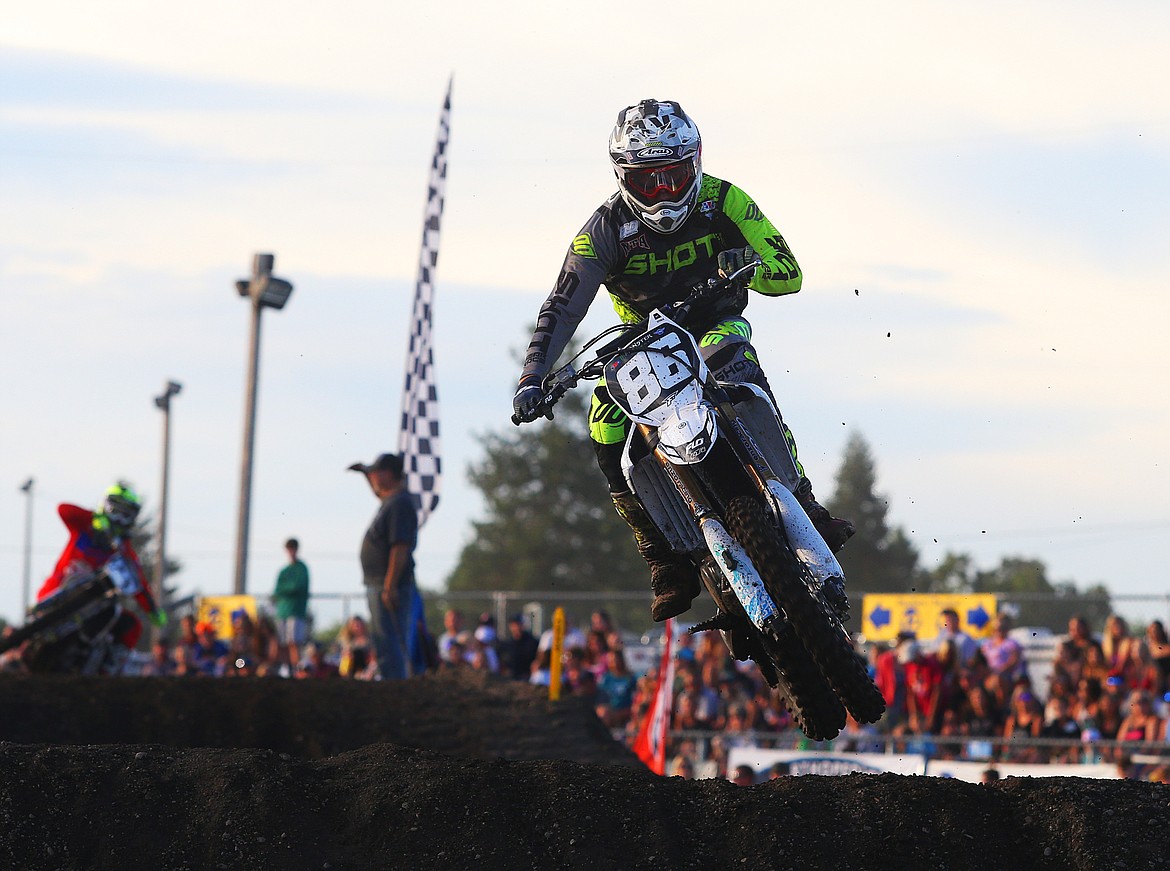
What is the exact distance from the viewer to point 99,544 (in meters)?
14.1

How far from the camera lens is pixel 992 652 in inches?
579

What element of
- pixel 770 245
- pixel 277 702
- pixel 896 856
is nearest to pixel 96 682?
pixel 277 702

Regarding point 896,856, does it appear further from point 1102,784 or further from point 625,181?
point 625,181

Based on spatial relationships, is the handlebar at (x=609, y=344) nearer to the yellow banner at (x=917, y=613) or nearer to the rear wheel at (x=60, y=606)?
the rear wheel at (x=60, y=606)

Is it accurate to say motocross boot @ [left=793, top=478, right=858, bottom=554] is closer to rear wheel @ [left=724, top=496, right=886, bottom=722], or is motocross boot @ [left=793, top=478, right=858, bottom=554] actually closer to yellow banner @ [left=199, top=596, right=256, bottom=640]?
rear wheel @ [left=724, top=496, right=886, bottom=722]

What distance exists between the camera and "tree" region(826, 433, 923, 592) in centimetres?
6494

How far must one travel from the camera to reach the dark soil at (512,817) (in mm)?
5605

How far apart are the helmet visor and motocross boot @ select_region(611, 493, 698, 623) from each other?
4.90ft

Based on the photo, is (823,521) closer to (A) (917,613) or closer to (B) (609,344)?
(B) (609,344)

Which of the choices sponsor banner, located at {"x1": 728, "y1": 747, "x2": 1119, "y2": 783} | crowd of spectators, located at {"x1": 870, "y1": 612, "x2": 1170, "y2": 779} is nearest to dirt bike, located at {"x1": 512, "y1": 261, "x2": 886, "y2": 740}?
sponsor banner, located at {"x1": 728, "y1": 747, "x2": 1119, "y2": 783}

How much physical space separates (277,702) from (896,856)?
7100 mm

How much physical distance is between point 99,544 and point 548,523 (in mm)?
49805

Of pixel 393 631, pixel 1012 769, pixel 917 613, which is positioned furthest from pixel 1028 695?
pixel 393 631

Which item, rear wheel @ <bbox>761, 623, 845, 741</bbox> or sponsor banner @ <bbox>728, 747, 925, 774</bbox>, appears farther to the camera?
sponsor banner @ <bbox>728, 747, 925, 774</bbox>
